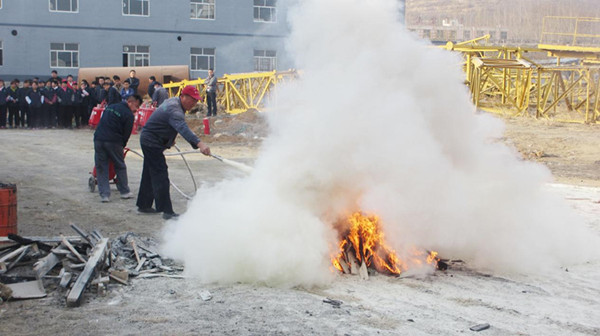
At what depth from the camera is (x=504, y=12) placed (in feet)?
277

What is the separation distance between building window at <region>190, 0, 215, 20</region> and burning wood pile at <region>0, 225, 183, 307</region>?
32451mm

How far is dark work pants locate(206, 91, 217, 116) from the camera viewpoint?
25.9 m

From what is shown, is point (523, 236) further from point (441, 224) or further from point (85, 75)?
point (85, 75)

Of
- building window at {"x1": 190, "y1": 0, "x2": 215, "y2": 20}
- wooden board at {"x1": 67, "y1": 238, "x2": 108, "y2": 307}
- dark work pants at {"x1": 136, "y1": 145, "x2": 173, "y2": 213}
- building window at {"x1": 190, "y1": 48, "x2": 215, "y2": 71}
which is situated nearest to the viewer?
wooden board at {"x1": 67, "y1": 238, "x2": 108, "y2": 307}

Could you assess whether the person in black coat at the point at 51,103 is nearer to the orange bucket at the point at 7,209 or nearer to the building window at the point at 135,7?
the building window at the point at 135,7

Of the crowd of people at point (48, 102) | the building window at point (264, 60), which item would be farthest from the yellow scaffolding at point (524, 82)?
the crowd of people at point (48, 102)

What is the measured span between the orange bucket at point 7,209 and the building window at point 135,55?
31220 mm

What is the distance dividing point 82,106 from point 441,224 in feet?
64.9

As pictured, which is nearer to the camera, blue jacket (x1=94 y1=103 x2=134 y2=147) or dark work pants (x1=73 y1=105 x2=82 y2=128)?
blue jacket (x1=94 y1=103 x2=134 y2=147)

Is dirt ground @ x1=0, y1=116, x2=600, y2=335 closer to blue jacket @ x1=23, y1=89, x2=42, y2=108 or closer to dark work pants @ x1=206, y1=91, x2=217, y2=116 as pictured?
blue jacket @ x1=23, y1=89, x2=42, y2=108

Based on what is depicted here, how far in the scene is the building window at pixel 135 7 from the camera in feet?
119

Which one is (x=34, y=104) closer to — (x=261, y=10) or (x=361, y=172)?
(x=261, y=10)

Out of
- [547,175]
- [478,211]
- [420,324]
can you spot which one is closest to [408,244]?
[478,211]

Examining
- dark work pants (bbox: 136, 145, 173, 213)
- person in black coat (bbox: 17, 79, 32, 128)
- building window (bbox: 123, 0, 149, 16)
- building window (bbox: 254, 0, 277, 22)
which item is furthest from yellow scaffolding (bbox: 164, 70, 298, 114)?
dark work pants (bbox: 136, 145, 173, 213)
